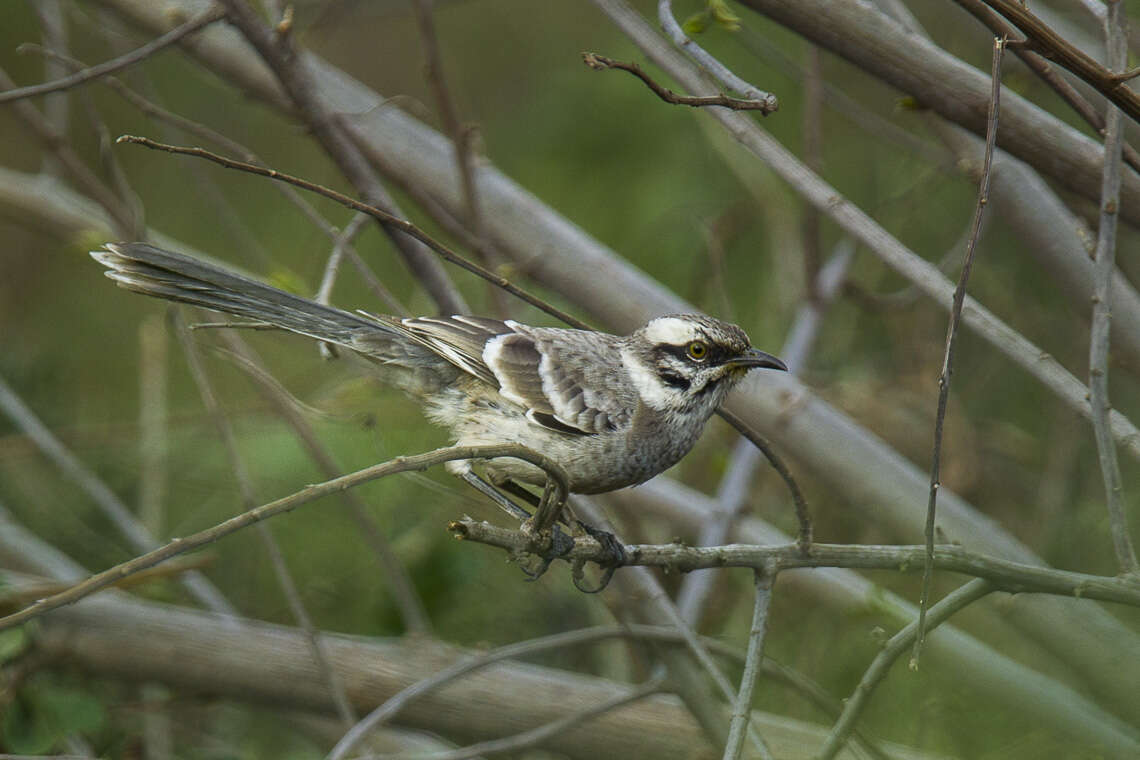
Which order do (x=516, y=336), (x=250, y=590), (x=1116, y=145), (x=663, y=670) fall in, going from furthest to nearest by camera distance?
(x=250, y=590) → (x=663, y=670) → (x=516, y=336) → (x=1116, y=145)

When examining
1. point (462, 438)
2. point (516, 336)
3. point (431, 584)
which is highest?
point (516, 336)

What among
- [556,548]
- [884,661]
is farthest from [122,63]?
[884,661]

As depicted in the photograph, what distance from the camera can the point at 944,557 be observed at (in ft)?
7.77

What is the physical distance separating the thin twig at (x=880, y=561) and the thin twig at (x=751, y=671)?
0.15ft

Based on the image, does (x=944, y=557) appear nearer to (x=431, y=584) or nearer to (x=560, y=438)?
(x=560, y=438)

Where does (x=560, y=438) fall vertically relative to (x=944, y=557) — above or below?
below

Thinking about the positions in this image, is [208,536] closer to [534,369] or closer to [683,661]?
[534,369]

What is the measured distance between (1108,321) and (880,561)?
28.7 inches

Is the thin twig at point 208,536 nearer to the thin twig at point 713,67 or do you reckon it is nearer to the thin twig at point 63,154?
the thin twig at point 713,67

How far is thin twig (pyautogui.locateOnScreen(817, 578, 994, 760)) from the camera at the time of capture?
2268 millimetres

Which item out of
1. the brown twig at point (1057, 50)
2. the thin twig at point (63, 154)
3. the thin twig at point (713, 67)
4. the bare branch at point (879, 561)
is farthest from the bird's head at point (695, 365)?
the thin twig at point (63, 154)

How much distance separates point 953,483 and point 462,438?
293cm

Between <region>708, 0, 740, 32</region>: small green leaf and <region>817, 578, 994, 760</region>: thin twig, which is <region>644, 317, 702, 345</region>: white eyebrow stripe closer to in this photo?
<region>708, 0, 740, 32</region>: small green leaf

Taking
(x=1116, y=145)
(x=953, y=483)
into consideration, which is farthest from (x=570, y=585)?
(x=1116, y=145)
